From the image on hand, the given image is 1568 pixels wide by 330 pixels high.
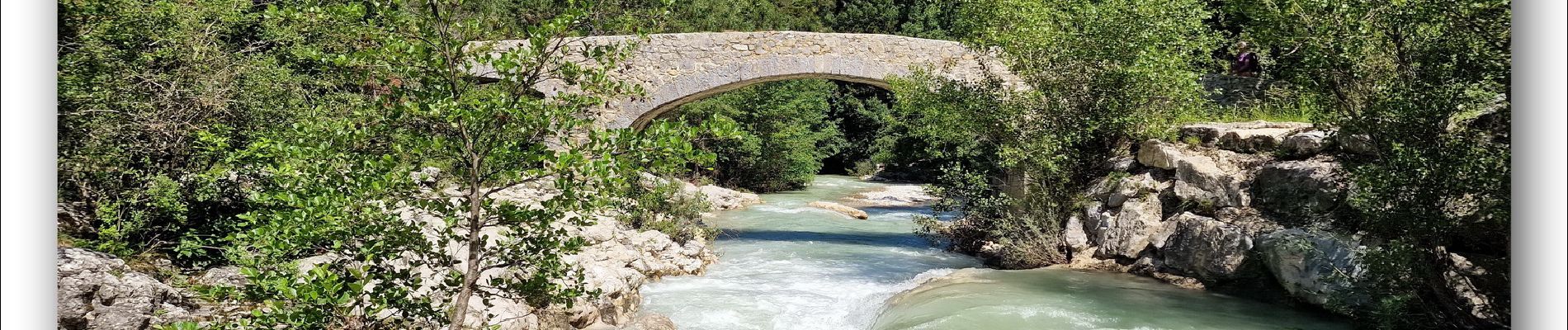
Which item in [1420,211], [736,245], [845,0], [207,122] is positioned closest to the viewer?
[1420,211]

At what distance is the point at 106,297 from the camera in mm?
5973

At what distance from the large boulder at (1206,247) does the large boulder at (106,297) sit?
25.3ft

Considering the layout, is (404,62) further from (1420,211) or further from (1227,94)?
(1227,94)

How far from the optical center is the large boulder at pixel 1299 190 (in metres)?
7.44

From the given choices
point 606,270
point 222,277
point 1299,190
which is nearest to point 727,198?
point 606,270

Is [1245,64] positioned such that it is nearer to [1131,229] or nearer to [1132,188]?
[1132,188]

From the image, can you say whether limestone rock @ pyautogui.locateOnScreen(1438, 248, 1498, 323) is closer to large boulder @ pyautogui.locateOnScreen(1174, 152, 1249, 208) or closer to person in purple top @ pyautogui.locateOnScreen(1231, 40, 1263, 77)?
large boulder @ pyautogui.locateOnScreen(1174, 152, 1249, 208)

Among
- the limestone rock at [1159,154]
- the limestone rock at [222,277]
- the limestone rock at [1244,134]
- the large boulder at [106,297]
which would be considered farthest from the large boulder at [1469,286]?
the limestone rock at [222,277]

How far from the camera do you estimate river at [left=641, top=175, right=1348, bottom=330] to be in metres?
7.02

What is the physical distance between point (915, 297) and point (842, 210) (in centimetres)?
925

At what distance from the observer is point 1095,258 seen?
952cm
